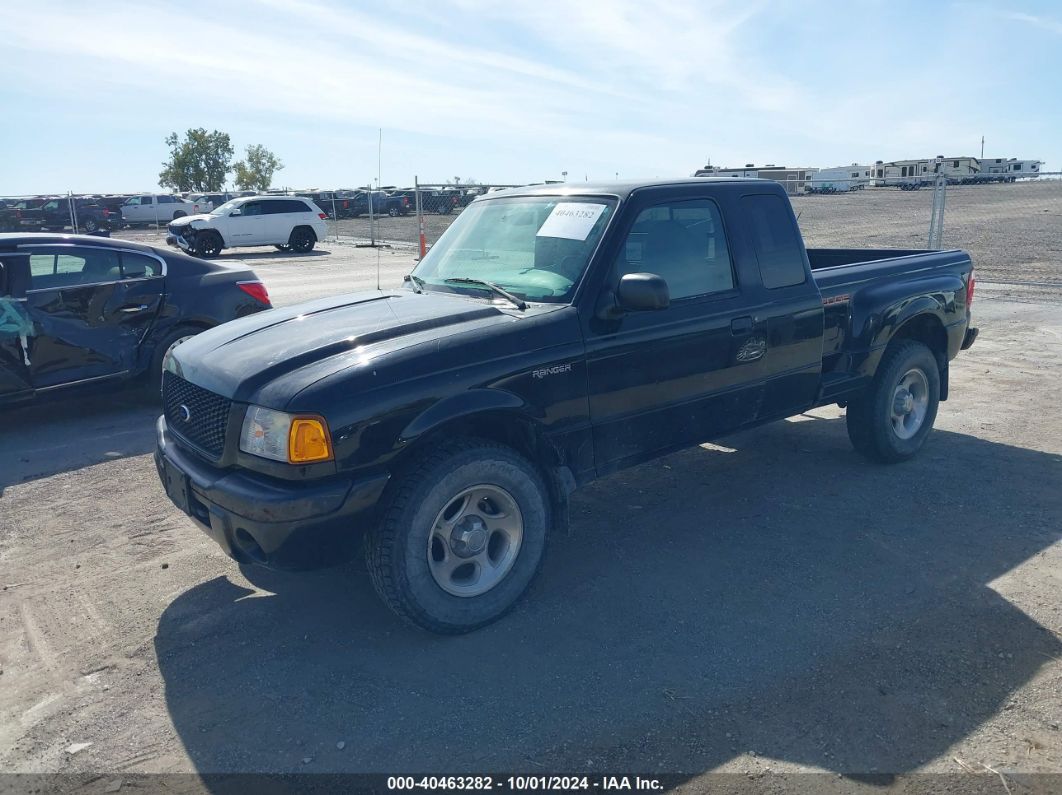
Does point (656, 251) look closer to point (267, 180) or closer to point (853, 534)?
point (853, 534)

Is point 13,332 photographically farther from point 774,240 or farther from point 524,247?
point 774,240

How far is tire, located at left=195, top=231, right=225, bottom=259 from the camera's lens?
81.7ft

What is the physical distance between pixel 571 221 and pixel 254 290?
182 inches

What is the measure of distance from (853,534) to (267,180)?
8343cm

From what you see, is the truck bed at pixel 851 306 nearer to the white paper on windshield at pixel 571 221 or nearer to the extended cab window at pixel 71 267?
the white paper on windshield at pixel 571 221

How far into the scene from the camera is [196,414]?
3963 millimetres

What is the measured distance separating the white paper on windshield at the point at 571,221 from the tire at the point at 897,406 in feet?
8.57

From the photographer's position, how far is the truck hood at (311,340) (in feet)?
11.9

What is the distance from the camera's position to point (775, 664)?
3617 mm

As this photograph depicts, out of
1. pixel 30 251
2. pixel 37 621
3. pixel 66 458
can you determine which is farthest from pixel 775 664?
pixel 30 251

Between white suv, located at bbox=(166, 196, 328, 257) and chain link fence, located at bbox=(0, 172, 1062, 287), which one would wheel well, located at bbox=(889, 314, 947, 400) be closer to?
chain link fence, located at bbox=(0, 172, 1062, 287)

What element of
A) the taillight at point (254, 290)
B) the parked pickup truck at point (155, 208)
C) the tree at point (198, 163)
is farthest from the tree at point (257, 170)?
the taillight at point (254, 290)

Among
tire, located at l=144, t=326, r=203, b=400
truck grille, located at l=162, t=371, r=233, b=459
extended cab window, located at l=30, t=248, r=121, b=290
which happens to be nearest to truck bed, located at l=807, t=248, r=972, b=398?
truck grille, located at l=162, t=371, r=233, b=459

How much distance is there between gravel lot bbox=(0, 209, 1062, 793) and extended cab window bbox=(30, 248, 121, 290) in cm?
180
